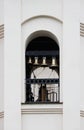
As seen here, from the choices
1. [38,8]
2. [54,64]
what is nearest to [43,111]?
[54,64]

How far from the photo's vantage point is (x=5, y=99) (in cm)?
2330

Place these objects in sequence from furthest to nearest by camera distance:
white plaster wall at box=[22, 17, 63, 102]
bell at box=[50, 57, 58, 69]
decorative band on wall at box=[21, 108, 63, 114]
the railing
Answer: bell at box=[50, 57, 58, 69] < the railing < white plaster wall at box=[22, 17, 63, 102] < decorative band on wall at box=[21, 108, 63, 114]

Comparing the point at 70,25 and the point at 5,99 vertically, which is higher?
the point at 70,25

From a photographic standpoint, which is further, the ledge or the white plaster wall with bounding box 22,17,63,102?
the white plaster wall with bounding box 22,17,63,102

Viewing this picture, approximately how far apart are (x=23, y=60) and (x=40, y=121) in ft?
4.87

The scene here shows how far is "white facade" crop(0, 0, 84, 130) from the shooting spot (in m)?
23.2

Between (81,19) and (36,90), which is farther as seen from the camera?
(36,90)

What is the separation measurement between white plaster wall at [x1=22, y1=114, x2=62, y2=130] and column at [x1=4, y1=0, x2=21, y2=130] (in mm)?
222

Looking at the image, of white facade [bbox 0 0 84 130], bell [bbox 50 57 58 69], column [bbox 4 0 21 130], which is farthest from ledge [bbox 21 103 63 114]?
bell [bbox 50 57 58 69]

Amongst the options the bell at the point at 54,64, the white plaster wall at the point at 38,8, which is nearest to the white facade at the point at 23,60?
the white plaster wall at the point at 38,8

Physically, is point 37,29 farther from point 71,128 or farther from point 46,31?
point 71,128

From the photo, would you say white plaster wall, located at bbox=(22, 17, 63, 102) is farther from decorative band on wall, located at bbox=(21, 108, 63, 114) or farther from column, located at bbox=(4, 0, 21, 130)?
decorative band on wall, located at bbox=(21, 108, 63, 114)

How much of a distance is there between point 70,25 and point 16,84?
6.13 feet

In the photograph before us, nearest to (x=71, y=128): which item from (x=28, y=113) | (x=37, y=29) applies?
(x=28, y=113)
